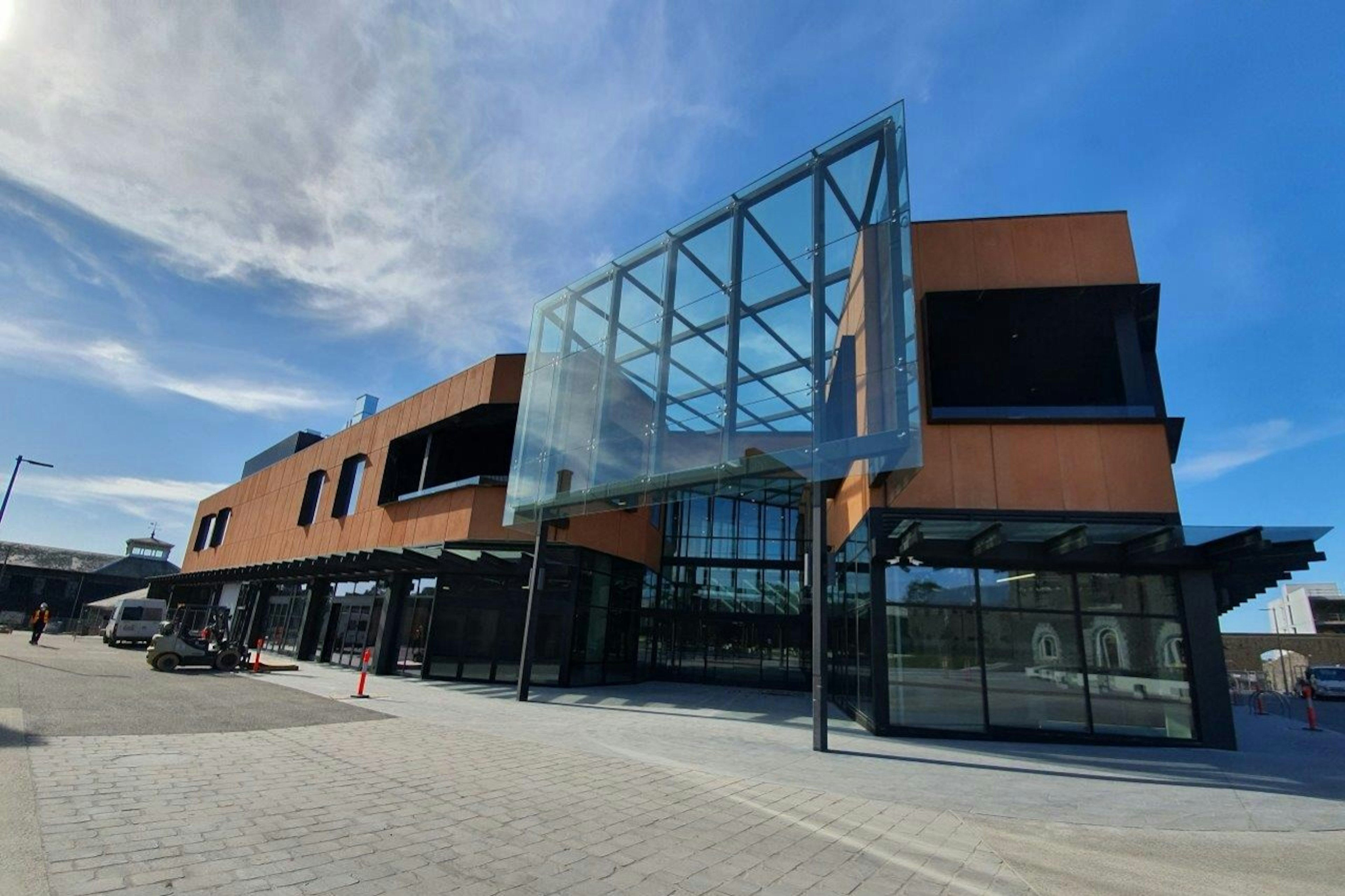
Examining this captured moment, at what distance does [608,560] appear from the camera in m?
20.4

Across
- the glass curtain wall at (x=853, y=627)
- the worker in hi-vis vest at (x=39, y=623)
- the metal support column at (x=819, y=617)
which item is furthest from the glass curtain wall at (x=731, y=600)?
the worker in hi-vis vest at (x=39, y=623)

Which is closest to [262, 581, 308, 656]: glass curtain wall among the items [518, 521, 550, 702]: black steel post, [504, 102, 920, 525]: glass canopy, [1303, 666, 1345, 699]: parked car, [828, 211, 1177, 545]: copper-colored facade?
[518, 521, 550, 702]: black steel post

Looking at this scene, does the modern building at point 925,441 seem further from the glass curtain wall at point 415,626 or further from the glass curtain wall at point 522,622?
the glass curtain wall at point 415,626

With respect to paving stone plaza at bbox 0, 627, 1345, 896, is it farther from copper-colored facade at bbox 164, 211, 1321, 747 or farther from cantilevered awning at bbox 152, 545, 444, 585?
cantilevered awning at bbox 152, 545, 444, 585

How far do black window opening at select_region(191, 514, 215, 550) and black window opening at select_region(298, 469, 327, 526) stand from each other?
18.2m

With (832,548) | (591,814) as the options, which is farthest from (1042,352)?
(591,814)

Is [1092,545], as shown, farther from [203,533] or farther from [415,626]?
[203,533]

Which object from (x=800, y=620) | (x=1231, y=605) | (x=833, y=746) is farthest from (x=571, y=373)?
(x=1231, y=605)

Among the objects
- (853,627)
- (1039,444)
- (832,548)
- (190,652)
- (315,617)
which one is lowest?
(190,652)

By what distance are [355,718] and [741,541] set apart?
51.3 ft

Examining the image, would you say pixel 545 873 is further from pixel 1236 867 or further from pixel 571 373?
pixel 571 373

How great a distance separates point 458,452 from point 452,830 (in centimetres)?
1790

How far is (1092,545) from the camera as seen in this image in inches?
461

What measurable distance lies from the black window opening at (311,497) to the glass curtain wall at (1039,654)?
26078 millimetres
